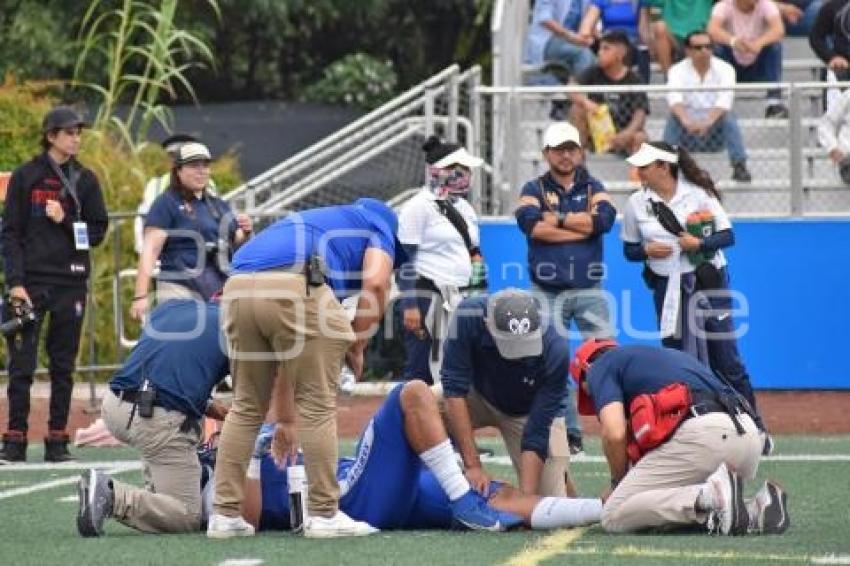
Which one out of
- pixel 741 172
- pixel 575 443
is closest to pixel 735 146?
pixel 741 172

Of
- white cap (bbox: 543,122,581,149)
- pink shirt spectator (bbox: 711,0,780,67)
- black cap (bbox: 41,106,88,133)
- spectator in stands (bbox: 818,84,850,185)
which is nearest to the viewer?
black cap (bbox: 41,106,88,133)

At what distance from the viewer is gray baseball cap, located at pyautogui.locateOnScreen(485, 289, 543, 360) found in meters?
10.1

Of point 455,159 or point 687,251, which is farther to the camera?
point 455,159

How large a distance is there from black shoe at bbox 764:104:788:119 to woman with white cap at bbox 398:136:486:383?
13.4 feet

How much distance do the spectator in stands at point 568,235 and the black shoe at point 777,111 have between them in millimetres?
3774

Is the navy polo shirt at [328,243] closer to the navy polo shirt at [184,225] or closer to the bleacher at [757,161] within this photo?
the navy polo shirt at [184,225]

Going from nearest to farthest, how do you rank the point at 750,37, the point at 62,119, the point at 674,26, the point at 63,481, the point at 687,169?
1. the point at 63,481
2. the point at 687,169
3. the point at 62,119
4. the point at 750,37
5. the point at 674,26

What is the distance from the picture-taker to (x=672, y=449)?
988 centimetres

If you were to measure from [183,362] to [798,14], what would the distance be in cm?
1099

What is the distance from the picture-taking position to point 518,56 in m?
19.6

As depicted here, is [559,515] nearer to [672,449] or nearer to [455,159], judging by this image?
[672,449]

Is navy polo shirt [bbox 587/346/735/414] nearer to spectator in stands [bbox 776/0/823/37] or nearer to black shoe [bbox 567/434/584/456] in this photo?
black shoe [bbox 567/434/584/456]

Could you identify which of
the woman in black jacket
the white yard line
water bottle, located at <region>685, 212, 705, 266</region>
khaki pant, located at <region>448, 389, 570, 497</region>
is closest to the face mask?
water bottle, located at <region>685, 212, 705, 266</region>

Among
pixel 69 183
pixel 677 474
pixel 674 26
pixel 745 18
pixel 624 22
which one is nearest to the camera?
pixel 677 474
